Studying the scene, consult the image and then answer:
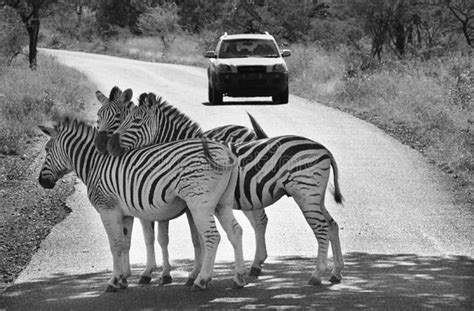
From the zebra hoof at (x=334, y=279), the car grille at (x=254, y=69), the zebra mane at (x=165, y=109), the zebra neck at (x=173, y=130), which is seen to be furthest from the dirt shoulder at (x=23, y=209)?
the car grille at (x=254, y=69)

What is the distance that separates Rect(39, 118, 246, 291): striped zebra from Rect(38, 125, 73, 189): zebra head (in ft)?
0.93

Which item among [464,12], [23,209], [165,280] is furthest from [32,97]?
[464,12]

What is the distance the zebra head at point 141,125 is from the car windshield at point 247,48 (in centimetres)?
1879

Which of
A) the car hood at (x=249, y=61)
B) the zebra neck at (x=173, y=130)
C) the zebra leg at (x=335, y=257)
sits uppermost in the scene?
the car hood at (x=249, y=61)

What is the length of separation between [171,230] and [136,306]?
495 cm

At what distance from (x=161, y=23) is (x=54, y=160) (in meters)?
55.9

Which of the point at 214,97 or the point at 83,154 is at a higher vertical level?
the point at 214,97

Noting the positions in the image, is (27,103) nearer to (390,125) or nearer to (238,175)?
Answer: (390,125)

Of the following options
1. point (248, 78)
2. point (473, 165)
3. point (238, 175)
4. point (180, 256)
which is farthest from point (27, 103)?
point (238, 175)

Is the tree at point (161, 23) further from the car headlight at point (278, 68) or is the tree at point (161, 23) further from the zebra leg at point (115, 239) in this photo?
the zebra leg at point (115, 239)

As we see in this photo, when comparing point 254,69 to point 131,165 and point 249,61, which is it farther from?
point 131,165

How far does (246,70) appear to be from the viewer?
29016mm

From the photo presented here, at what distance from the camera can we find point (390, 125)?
25547 mm

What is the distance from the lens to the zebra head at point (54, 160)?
11.0 m
